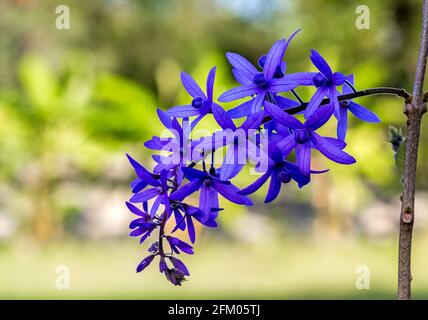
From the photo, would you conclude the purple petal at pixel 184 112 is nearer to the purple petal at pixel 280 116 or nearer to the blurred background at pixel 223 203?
the purple petal at pixel 280 116

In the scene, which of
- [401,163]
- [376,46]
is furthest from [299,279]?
[401,163]

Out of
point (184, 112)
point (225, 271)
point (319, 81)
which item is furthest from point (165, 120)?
point (225, 271)

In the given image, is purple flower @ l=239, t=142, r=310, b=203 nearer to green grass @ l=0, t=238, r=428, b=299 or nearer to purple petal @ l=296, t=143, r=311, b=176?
purple petal @ l=296, t=143, r=311, b=176

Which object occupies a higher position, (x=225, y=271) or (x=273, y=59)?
(x=273, y=59)

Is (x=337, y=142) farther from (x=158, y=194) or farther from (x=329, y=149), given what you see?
(x=158, y=194)

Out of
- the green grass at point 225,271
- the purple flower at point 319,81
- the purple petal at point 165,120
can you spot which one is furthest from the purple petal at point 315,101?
the green grass at point 225,271

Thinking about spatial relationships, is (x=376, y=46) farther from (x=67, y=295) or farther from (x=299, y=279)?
(x=67, y=295)
